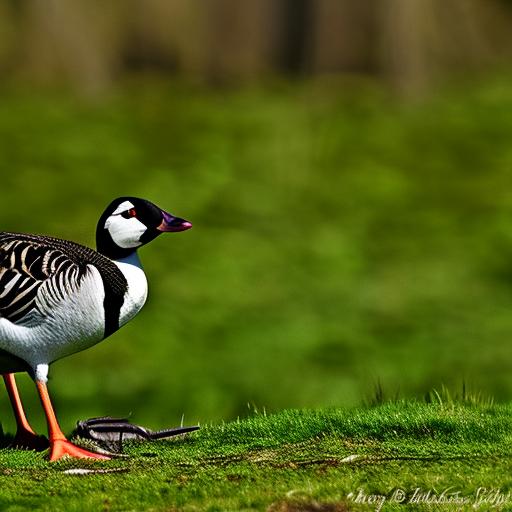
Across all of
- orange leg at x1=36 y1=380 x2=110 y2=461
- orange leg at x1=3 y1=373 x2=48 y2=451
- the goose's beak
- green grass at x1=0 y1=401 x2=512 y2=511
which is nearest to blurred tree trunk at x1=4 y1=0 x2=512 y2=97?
green grass at x1=0 y1=401 x2=512 y2=511

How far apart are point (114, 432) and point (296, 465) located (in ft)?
3.43

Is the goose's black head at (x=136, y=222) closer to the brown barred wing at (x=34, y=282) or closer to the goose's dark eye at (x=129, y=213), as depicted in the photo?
the goose's dark eye at (x=129, y=213)

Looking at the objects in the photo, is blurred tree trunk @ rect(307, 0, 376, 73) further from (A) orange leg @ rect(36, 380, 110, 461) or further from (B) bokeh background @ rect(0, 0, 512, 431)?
(A) orange leg @ rect(36, 380, 110, 461)

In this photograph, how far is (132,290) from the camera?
17.5 ft

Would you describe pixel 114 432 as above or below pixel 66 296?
below

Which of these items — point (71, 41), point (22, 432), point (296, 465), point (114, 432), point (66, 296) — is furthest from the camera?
point (71, 41)

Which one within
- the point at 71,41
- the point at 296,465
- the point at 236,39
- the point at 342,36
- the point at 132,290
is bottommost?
the point at 296,465

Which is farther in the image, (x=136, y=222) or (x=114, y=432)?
(x=114, y=432)

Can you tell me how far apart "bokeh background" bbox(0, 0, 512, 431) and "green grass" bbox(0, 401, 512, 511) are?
2.45ft

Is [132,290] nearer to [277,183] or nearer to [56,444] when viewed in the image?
[56,444]

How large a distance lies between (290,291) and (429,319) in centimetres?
128

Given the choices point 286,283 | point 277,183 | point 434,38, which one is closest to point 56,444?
point 286,283

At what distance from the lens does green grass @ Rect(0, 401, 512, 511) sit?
4.55 meters

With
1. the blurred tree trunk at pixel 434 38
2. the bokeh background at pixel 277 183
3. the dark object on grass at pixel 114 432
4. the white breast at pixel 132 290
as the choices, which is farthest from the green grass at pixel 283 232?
the dark object on grass at pixel 114 432
